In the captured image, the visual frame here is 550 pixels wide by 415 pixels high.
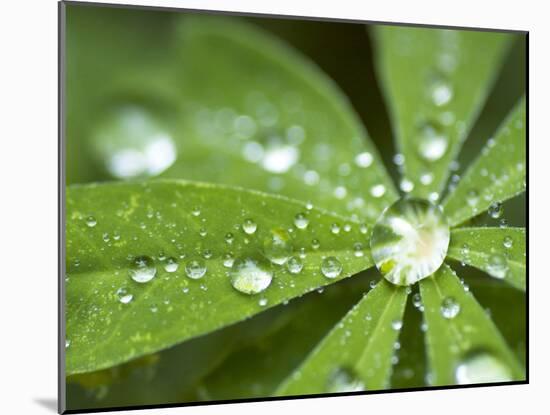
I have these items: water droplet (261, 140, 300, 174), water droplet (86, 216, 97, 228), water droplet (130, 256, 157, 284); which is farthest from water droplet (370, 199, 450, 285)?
water droplet (86, 216, 97, 228)

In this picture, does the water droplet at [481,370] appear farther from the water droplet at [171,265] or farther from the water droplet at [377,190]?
the water droplet at [171,265]

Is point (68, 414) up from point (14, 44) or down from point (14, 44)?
down

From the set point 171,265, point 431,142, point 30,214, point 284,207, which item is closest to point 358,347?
point 284,207

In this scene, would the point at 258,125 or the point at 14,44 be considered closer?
Answer: the point at 14,44

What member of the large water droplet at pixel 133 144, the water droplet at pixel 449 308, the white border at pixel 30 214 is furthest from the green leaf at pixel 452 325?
the large water droplet at pixel 133 144

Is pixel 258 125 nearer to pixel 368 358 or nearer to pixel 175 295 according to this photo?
pixel 175 295
